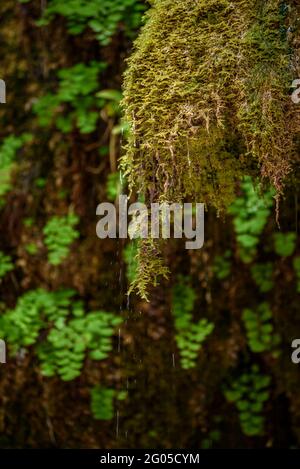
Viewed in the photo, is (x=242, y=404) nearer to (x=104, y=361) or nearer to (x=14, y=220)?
(x=104, y=361)

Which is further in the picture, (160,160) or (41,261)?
(41,261)

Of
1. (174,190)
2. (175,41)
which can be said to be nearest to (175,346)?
(174,190)

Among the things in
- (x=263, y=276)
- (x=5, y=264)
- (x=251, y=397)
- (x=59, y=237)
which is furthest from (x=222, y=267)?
(x=5, y=264)

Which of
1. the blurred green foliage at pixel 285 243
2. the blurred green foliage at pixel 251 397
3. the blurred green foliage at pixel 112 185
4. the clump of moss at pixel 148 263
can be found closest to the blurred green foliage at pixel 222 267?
the blurred green foliage at pixel 285 243

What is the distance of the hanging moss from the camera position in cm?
129

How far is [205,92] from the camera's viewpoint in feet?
4.25

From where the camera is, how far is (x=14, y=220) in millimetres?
2852

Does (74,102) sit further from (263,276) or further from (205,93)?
(205,93)

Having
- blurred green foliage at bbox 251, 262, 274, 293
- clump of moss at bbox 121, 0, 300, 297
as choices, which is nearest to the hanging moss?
clump of moss at bbox 121, 0, 300, 297

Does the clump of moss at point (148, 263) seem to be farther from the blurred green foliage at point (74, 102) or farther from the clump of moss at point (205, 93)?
the blurred green foliage at point (74, 102)

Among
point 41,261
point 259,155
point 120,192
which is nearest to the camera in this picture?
point 259,155

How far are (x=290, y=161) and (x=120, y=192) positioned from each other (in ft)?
4.30

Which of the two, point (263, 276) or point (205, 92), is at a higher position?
point (205, 92)

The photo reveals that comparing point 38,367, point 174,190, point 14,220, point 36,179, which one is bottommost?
point 38,367
